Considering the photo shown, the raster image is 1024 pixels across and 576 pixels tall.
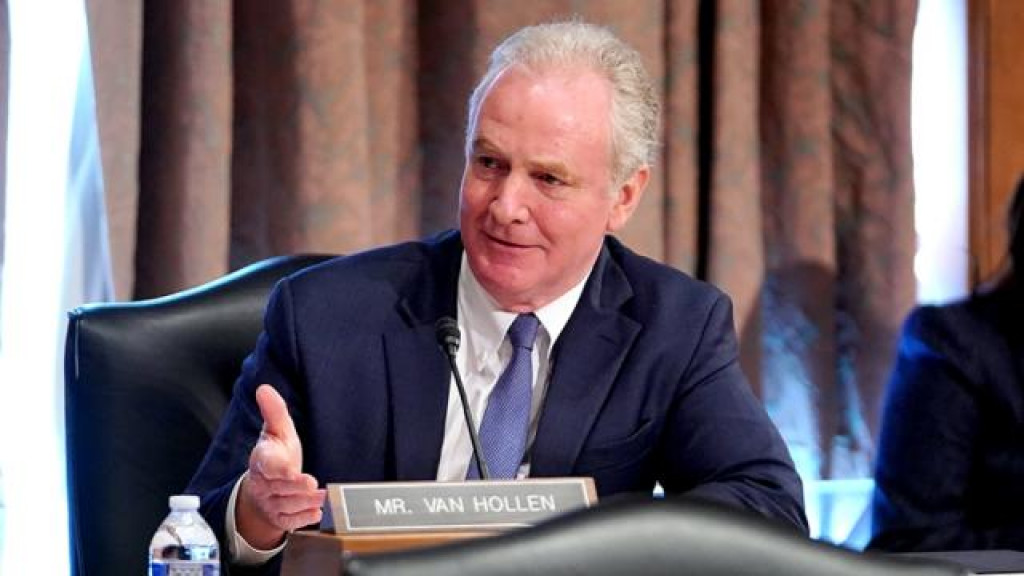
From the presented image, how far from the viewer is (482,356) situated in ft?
8.86

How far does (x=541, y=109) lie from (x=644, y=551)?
1.54m

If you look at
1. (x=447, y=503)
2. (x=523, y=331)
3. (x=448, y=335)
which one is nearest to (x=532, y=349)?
(x=523, y=331)

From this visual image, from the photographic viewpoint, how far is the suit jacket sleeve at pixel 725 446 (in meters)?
2.57

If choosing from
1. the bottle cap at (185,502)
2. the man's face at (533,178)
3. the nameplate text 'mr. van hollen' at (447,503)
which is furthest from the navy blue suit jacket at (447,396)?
the nameplate text 'mr. van hollen' at (447,503)

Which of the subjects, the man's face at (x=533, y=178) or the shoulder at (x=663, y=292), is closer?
the man's face at (x=533, y=178)

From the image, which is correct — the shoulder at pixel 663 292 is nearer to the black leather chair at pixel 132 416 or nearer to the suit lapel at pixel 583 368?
the suit lapel at pixel 583 368

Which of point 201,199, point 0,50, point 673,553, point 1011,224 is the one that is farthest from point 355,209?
point 673,553

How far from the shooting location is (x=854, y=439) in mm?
4047

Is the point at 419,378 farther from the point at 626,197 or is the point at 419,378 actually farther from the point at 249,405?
the point at 626,197

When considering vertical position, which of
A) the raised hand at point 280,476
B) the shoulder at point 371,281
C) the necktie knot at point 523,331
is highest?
the shoulder at point 371,281

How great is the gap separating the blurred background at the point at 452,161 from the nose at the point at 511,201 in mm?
834

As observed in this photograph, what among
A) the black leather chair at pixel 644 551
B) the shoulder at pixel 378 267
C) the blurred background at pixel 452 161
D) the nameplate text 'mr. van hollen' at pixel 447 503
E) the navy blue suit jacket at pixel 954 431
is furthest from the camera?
the navy blue suit jacket at pixel 954 431

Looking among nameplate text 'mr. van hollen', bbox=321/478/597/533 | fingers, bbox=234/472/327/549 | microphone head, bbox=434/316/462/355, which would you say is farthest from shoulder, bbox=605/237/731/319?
nameplate text 'mr. van hollen', bbox=321/478/597/533

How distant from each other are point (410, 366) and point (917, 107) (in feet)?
6.57
